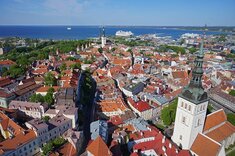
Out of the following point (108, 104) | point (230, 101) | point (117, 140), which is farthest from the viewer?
point (230, 101)

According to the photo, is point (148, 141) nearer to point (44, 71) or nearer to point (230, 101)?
point (230, 101)

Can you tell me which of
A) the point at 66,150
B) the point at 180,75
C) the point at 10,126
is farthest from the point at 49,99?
the point at 180,75

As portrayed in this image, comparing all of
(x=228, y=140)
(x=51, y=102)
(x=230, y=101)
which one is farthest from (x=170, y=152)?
(x=230, y=101)

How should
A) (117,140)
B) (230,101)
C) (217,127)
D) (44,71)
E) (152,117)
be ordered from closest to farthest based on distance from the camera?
(117,140) → (217,127) → (152,117) → (230,101) → (44,71)

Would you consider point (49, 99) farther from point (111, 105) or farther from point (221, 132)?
point (221, 132)

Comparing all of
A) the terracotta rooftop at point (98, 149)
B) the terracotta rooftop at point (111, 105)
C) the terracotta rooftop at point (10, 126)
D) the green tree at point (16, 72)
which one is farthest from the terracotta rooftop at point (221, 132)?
the green tree at point (16, 72)

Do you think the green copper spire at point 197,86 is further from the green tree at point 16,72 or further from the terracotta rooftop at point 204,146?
the green tree at point 16,72

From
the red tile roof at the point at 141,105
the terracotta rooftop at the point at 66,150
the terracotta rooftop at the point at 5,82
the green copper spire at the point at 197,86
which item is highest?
the green copper spire at the point at 197,86
